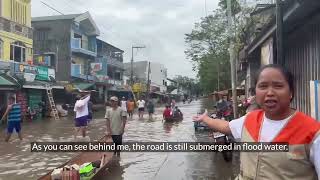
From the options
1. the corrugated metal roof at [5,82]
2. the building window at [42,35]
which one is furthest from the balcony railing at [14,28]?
the building window at [42,35]

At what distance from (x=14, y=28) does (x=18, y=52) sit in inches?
71.3

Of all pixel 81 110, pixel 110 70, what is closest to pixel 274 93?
→ pixel 81 110

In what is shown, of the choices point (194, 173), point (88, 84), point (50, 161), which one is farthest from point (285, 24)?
point (88, 84)

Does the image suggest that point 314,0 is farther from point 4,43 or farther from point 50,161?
point 4,43

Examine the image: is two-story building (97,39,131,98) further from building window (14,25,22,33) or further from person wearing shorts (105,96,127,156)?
person wearing shorts (105,96,127,156)

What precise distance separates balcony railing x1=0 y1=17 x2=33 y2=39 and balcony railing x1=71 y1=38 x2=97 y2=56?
11.6 meters

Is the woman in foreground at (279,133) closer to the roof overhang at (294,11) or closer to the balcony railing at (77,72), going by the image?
the roof overhang at (294,11)

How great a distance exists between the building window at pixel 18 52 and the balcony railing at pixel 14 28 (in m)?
0.82

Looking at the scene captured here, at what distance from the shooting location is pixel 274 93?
2.39m

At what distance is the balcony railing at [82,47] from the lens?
4200cm

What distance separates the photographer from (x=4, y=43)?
26.6 metres

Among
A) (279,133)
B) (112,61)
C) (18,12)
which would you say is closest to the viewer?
(279,133)

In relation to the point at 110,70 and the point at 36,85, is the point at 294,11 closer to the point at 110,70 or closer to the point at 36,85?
the point at 36,85

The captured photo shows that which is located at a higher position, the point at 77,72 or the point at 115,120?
the point at 77,72
